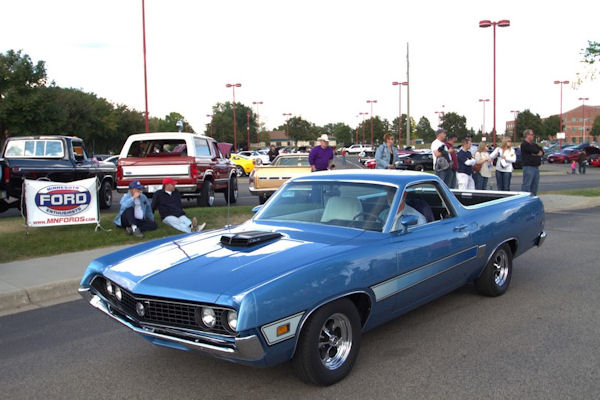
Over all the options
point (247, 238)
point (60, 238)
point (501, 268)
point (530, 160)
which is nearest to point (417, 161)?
point (530, 160)

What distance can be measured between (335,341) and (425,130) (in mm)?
105607

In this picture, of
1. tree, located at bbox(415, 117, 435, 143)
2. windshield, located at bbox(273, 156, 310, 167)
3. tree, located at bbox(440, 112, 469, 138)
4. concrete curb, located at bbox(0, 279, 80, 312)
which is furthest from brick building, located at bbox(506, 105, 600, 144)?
concrete curb, located at bbox(0, 279, 80, 312)

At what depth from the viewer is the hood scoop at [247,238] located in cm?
398

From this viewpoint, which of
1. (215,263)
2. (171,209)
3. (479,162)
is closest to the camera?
(215,263)

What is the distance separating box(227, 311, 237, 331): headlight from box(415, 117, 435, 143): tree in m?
104

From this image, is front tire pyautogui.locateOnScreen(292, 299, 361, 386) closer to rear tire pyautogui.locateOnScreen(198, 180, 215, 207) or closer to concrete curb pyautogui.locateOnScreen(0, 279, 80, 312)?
concrete curb pyautogui.locateOnScreen(0, 279, 80, 312)

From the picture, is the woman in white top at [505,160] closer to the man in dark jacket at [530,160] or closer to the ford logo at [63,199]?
the man in dark jacket at [530,160]

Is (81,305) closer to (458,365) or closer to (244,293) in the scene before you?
(244,293)

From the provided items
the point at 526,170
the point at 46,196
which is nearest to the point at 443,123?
the point at 526,170

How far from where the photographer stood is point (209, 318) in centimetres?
321

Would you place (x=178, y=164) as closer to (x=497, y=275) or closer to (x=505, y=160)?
(x=505, y=160)

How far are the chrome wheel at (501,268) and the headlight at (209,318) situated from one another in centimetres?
374

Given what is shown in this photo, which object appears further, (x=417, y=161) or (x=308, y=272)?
(x=417, y=161)

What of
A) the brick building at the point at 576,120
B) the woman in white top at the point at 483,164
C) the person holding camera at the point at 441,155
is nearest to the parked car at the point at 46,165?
the person holding camera at the point at 441,155
